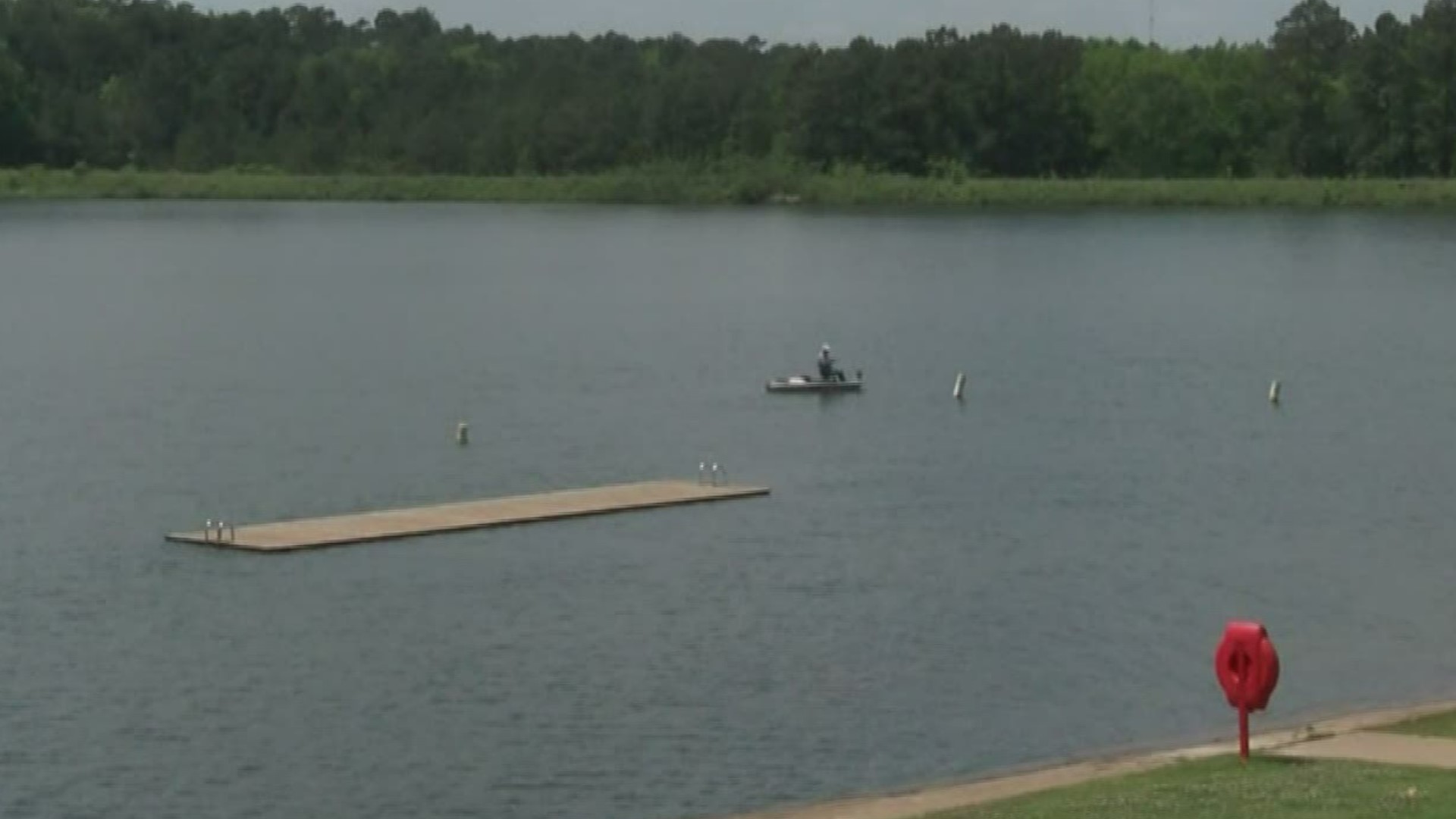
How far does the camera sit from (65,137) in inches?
7372

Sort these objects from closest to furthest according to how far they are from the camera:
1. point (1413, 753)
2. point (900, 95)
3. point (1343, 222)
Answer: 1. point (1413, 753)
2. point (1343, 222)
3. point (900, 95)

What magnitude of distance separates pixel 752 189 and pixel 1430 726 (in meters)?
148

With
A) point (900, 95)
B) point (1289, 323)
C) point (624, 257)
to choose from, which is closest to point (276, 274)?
point (624, 257)

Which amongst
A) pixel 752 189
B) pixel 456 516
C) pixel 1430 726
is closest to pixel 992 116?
pixel 752 189

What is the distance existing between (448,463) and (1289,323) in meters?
43.1

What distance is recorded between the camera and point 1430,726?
2609cm

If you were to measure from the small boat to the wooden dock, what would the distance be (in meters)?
16.4

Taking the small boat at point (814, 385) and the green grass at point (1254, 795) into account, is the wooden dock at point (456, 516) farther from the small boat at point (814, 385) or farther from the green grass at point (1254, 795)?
the green grass at point (1254, 795)

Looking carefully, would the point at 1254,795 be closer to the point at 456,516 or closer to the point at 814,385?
the point at 456,516

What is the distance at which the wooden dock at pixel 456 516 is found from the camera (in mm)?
42875

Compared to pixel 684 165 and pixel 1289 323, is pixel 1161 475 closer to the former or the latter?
pixel 1289 323

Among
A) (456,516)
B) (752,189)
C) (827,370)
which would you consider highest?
(456,516)

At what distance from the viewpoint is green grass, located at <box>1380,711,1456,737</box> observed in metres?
25.6

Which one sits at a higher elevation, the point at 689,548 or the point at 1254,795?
the point at 1254,795
